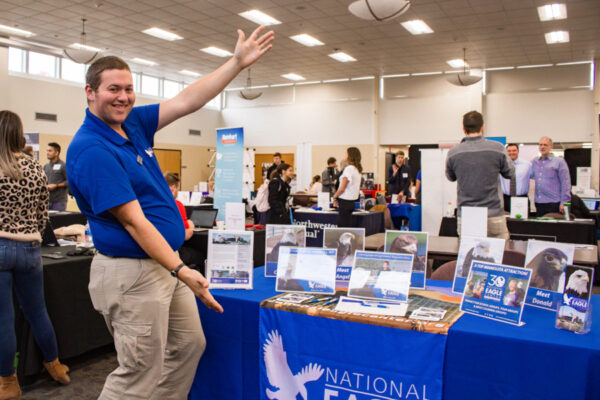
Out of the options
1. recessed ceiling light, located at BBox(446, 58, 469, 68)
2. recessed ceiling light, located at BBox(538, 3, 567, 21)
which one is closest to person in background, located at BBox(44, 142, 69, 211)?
recessed ceiling light, located at BBox(538, 3, 567, 21)

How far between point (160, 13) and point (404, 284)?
322 inches

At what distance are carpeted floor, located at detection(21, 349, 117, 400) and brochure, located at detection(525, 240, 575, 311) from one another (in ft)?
7.29

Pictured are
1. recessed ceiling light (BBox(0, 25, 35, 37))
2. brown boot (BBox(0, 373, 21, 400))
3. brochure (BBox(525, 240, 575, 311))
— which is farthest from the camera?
recessed ceiling light (BBox(0, 25, 35, 37))

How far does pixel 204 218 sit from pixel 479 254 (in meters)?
3.61

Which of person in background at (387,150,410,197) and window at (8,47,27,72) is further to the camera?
window at (8,47,27,72)

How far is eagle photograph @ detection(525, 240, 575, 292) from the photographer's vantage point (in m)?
1.64

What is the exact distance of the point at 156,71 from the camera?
13.8 meters

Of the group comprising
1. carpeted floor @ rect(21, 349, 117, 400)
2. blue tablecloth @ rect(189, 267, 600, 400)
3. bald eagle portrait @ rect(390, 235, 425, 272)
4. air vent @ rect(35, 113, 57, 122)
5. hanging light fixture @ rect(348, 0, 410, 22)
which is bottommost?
carpeted floor @ rect(21, 349, 117, 400)

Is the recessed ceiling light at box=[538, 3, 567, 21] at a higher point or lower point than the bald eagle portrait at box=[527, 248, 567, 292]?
higher

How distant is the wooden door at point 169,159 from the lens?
49.6ft

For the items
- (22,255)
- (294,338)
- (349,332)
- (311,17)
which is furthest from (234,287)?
(311,17)

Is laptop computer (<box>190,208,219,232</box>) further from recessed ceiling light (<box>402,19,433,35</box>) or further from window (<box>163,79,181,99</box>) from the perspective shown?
window (<box>163,79,181,99</box>)

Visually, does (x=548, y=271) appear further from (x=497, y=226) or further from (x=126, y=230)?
(x=126, y=230)

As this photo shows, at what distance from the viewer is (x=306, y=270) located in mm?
1951
